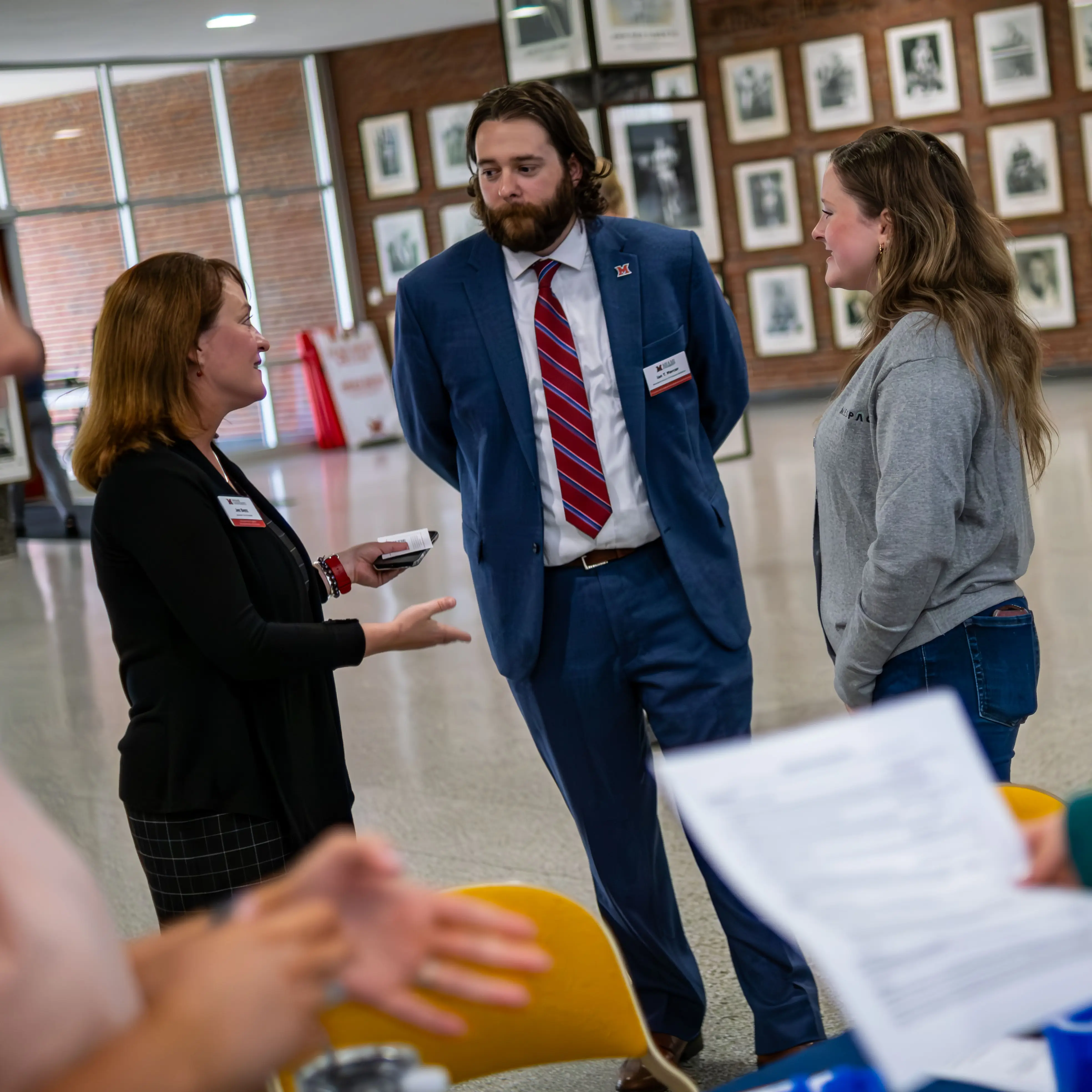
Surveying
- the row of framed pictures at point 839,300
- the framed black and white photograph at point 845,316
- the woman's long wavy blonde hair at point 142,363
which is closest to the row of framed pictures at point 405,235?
the row of framed pictures at point 839,300

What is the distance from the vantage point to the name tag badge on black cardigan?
81.8 inches

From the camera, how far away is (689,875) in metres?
3.52

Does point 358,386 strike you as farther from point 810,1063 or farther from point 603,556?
point 810,1063

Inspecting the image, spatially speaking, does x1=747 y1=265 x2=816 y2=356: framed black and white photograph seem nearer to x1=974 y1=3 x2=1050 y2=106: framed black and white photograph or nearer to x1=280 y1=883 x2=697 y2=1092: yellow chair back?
x1=974 y1=3 x2=1050 y2=106: framed black and white photograph

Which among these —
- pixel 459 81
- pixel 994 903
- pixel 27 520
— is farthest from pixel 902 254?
pixel 459 81

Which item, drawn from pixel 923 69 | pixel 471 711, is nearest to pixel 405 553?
pixel 471 711

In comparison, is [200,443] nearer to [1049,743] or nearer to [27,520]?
[1049,743]

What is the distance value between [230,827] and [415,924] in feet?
4.15

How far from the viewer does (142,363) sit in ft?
6.89

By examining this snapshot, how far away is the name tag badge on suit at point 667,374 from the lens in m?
2.53

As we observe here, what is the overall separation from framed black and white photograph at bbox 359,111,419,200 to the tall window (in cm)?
52

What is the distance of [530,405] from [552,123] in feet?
1.81

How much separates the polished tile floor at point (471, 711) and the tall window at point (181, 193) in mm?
5937

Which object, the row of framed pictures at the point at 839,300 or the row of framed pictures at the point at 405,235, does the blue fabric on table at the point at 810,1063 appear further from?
the row of framed pictures at the point at 405,235
